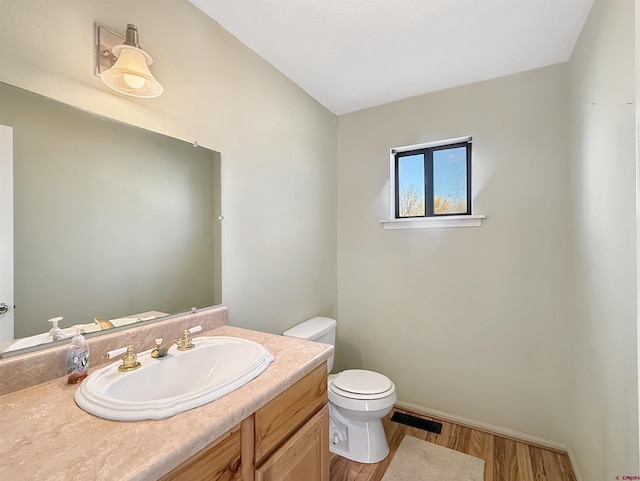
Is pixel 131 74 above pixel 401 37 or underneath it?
underneath

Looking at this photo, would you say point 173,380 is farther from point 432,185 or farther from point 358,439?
point 432,185

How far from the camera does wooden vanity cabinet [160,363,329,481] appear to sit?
0.70 metres

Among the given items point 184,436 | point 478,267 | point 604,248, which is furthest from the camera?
point 478,267

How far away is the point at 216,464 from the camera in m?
0.71

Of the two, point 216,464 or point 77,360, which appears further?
point 77,360

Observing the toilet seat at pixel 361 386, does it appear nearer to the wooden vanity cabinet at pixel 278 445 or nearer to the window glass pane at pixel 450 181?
the wooden vanity cabinet at pixel 278 445

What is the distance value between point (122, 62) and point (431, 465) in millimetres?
2384

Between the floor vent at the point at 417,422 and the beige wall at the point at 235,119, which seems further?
the floor vent at the point at 417,422

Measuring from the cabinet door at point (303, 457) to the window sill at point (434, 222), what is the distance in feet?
4.77

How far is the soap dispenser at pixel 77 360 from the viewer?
864 mm

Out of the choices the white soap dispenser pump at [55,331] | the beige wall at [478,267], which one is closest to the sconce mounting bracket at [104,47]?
the white soap dispenser pump at [55,331]

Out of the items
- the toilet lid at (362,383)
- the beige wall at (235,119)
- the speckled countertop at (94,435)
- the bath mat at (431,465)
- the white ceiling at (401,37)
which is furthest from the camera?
the toilet lid at (362,383)

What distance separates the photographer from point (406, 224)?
7.30 feet

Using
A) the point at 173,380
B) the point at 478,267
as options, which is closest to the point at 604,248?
the point at 478,267
